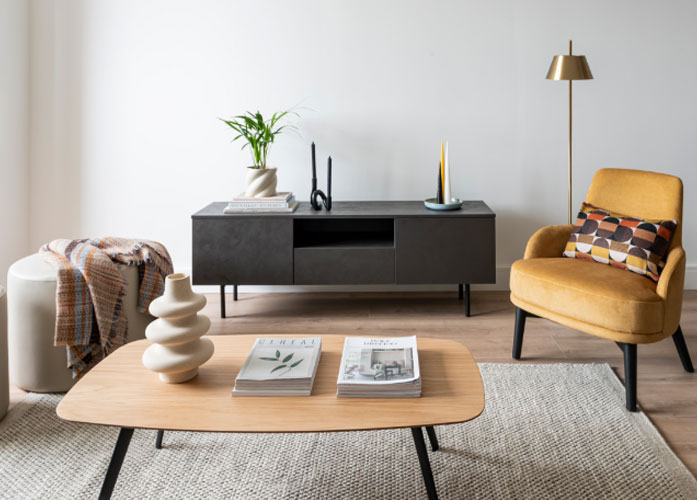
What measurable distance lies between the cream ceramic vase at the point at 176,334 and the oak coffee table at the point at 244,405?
0.18 feet

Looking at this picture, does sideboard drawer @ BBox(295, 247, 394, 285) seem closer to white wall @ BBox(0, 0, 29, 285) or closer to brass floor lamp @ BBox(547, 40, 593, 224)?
brass floor lamp @ BBox(547, 40, 593, 224)

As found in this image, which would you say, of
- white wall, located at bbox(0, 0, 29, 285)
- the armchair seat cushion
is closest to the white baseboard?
white wall, located at bbox(0, 0, 29, 285)

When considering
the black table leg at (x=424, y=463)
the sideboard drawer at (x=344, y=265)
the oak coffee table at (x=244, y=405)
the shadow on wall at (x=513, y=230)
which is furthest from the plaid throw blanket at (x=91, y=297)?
the shadow on wall at (x=513, y=230)

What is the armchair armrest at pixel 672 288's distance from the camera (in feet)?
7.23

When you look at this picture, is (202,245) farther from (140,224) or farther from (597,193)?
(597,193)

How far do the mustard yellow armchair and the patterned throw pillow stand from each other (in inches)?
1.6

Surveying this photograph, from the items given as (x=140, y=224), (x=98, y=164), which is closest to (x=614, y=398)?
(x=140, y=224)

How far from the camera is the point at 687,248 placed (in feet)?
11.9

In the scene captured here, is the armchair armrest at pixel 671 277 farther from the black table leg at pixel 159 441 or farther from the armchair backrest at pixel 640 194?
the black table leg at pixel 159 441

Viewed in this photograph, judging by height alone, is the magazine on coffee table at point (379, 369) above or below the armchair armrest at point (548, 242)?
below

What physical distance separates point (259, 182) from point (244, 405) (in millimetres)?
1984

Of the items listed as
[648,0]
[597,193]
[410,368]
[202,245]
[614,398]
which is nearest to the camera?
[410,368]

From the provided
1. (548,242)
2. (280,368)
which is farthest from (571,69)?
(280,368)

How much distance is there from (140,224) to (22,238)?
25.6 inches
